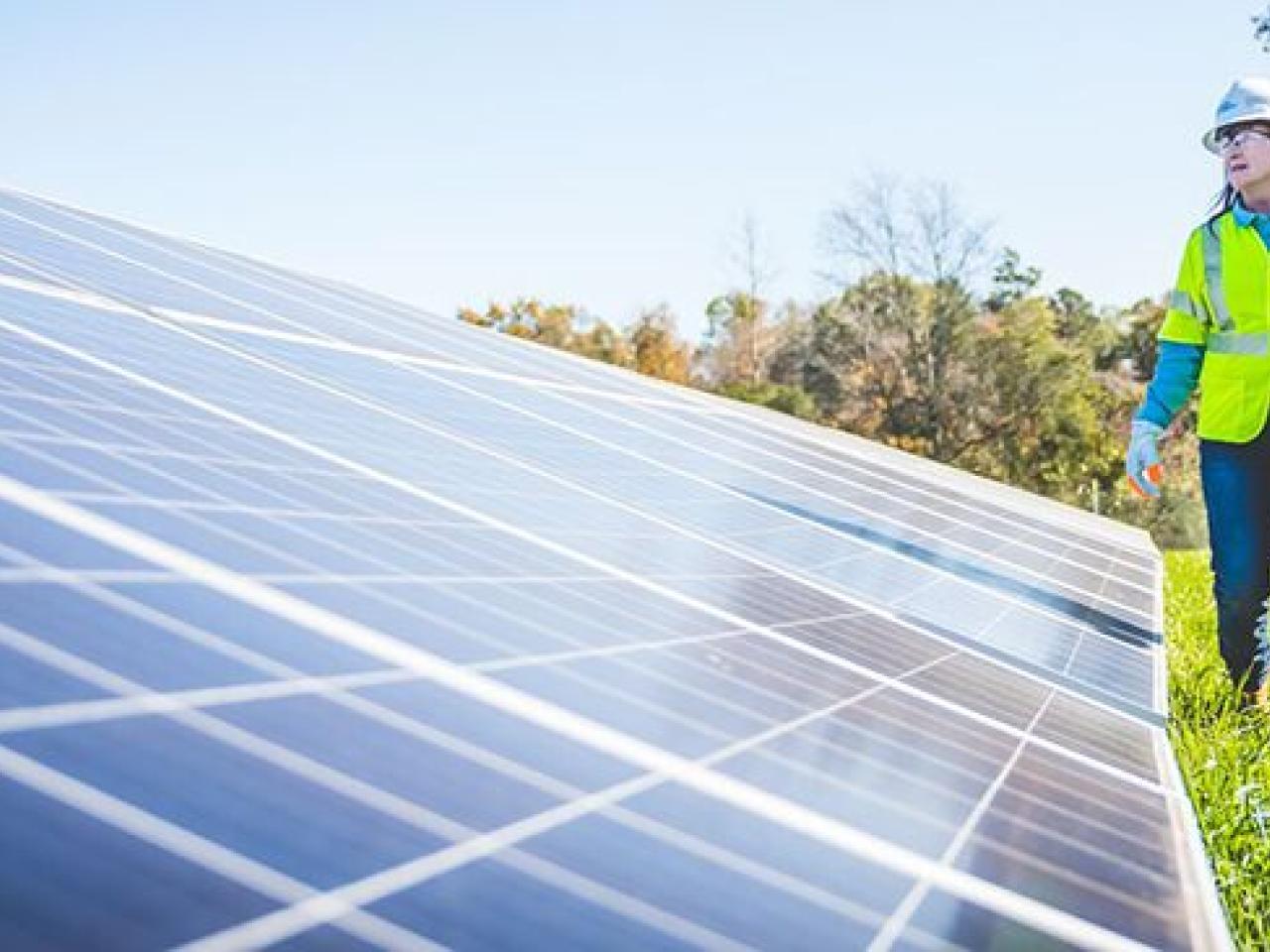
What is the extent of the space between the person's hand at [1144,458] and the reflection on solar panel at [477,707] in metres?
0.87

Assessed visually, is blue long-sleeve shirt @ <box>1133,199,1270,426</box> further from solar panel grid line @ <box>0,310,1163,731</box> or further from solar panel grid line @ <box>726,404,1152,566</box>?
solar panel grid line @ <box>726,404,1152,566</box>

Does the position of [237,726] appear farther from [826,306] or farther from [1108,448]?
[826,306]

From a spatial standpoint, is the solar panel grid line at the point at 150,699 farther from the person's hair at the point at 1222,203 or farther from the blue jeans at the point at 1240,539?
the person's hair at the point at 1222,203

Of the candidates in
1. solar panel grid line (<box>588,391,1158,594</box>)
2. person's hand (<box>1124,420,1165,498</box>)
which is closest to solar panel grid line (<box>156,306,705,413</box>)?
solar panel grid line (<box>588,391,1158,594</box>)

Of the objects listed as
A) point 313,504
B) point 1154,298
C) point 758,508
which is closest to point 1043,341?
point 1154,298

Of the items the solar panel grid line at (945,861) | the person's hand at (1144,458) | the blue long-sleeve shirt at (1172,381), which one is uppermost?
the blue long-sleeve shirt at (1172,381)

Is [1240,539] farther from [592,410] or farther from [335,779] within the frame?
[335,779]

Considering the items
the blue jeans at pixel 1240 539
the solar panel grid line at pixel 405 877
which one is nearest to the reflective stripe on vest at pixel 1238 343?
the blue jeans at pixel 1240 539

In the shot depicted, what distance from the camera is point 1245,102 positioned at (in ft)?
18.7

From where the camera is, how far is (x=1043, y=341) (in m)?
47.6

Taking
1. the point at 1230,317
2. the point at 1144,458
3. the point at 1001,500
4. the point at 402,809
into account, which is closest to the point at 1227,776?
the point at 1144,458

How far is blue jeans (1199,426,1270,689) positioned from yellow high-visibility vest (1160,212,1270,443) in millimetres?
94

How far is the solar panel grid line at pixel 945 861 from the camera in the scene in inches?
74.5

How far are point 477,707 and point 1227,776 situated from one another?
3.73m
